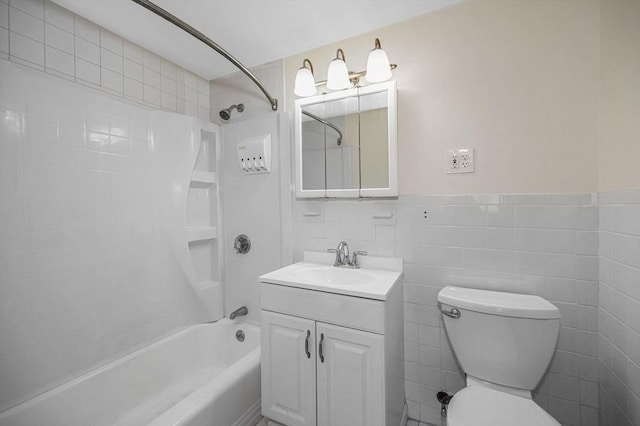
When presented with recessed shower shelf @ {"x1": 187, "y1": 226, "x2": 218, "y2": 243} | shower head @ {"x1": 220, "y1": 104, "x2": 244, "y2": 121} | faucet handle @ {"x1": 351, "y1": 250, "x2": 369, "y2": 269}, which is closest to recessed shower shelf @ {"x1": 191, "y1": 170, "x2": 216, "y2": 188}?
recessed shower shelf @ {"x1": 187, "y1": 226, "x2": 218, "y2": 243}

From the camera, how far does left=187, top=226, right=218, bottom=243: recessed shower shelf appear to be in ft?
6.14

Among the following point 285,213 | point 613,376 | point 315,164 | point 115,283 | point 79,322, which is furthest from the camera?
point 285,213

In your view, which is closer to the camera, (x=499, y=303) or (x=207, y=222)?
(x=499, y=303)

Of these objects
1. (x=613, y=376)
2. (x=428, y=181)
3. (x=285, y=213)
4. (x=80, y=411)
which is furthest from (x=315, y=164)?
(x=80, y=411)

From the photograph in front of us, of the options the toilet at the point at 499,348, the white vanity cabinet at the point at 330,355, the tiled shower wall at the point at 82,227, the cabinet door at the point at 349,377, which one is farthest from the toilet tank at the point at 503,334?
the tiled shower wall at the point at 82,227

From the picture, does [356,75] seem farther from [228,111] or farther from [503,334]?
[503,334]

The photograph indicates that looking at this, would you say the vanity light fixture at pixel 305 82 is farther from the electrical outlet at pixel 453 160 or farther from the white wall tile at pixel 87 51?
the white wall tile at pixel 87 51

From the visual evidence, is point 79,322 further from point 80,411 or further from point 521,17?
point 521,17

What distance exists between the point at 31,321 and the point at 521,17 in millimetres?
2660

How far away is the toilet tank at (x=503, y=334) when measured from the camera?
1068mm

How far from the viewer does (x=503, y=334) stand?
1.12 m

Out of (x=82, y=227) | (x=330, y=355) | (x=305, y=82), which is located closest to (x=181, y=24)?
(x=305, y=82)

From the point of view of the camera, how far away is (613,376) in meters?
1.05

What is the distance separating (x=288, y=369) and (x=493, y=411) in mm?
853
